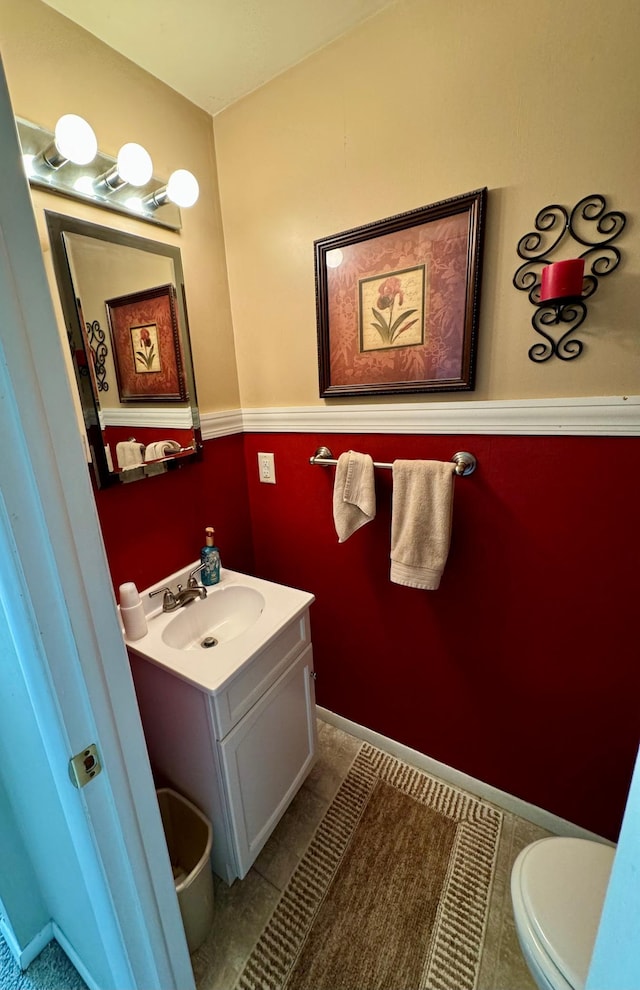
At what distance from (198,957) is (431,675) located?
103 cm

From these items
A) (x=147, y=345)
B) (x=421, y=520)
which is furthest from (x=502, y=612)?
(x=147, y=345)

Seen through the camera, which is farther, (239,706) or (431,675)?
(431,675)

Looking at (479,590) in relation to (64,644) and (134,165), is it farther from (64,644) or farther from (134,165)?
(134,165)

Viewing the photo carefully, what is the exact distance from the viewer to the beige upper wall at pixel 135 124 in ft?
2.95

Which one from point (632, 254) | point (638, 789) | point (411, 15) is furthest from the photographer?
point (411, 15)

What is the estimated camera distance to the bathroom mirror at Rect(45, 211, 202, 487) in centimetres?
104

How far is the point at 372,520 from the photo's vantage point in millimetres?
1338

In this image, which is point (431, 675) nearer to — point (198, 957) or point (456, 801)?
point (456, 801)

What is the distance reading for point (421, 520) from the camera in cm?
119

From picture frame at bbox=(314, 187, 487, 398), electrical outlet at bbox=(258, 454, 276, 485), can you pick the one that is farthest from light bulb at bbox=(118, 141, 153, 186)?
electrical outlet at bbox=(258, 454, 276, 485)

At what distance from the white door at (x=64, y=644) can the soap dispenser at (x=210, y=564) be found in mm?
686

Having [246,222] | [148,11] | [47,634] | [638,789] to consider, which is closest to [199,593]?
[47,634]

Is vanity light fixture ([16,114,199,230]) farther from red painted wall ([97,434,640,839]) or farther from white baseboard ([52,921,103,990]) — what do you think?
white baseboard ([52,921,103,990])

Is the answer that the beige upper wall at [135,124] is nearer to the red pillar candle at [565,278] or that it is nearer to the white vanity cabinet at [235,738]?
the white vanity cabinet at [235,738]
